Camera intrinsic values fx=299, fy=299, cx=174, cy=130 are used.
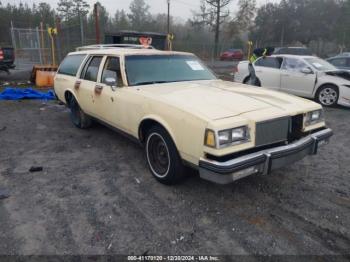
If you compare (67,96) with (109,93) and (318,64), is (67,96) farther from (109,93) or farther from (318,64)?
(318,64)

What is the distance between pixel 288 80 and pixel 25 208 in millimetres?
7865

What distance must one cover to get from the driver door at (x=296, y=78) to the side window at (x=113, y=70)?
19.9 ft

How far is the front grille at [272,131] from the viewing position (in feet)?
9.91

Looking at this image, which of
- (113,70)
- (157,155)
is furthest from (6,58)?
(157,155)

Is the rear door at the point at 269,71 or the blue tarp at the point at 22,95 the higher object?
the rear door at the point at 269,71

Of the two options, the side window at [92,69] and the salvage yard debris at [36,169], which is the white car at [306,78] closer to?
the side window at [92,69]

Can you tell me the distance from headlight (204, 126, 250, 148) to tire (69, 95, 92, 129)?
11.6ft

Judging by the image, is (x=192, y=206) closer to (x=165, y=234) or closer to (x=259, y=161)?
(x=165, y=234)

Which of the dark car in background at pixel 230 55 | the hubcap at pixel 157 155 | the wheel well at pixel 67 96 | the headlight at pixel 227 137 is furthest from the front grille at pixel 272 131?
the dark car in background at pixel 230 55

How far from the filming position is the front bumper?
281 centimetres

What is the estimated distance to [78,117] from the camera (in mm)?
6102

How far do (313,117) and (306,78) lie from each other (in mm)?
5462

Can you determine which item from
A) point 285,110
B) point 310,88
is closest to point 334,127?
point 310,88

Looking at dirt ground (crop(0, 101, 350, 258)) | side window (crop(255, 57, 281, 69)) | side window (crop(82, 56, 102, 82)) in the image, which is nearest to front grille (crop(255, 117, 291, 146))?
dirt ground (crop(0, 101, 350, 258))
